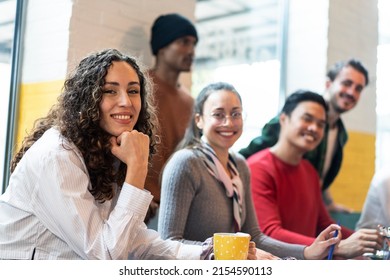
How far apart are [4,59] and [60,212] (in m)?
0.52

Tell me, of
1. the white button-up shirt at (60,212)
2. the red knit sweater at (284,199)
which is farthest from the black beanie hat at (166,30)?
the white button-up shirt at (60,212)

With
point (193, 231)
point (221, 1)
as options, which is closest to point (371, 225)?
point (193, 231)

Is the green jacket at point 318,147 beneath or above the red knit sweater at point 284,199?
above

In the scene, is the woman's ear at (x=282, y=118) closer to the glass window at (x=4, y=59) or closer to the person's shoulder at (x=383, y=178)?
the person's shoulder at (x=383, y=178)

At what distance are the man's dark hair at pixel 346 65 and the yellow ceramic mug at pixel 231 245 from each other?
130cm

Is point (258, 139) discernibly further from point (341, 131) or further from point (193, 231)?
point (193, 231)

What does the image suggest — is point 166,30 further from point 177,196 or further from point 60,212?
point 60,212

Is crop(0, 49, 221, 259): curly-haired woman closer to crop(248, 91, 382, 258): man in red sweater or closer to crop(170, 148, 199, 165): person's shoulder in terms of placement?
crop(170, 148, 199, 165): person's shoulder

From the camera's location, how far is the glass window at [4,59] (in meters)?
1.29

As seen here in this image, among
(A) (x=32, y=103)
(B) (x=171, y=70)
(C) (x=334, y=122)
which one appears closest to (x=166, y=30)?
(B) (x=171, y=70)

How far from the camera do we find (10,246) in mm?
1016

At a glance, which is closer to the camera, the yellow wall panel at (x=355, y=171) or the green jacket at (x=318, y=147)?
the green jacket at (x=318, y=147)

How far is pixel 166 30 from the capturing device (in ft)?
5.77
